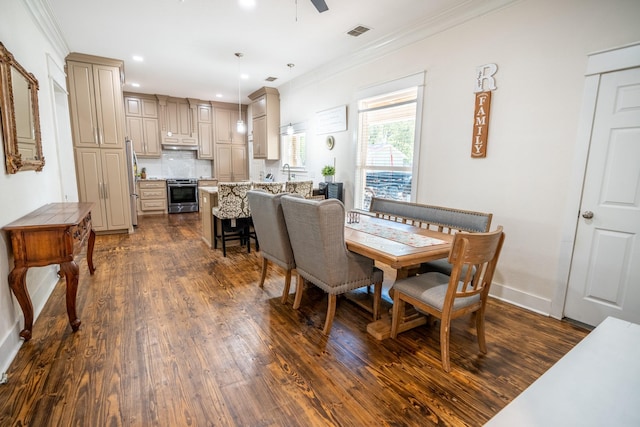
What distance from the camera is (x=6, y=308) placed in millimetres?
1919

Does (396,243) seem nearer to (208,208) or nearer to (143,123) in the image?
(208,208)

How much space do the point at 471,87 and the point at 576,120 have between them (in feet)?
3.07

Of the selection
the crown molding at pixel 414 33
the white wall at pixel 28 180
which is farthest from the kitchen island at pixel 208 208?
the crown molding at pixel 414 33

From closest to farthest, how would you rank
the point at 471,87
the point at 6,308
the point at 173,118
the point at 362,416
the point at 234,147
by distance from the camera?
the point at 362,416, the point at 6,308, the point at 471,87, the point at 173,118, the point at 234,147

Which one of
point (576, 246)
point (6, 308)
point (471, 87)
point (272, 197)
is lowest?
point (6, 308)

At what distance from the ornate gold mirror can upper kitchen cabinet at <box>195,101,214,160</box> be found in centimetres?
494

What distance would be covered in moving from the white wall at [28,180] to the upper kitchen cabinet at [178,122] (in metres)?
3.25

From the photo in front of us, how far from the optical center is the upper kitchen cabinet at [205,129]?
24.9 feet

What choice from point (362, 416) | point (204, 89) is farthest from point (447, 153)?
point (204, 89)

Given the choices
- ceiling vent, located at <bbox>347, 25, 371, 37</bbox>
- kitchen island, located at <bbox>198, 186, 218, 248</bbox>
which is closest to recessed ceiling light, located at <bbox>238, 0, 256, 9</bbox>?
ceiling vent, located at <bbox>347, 25, 371, 37</bbox>

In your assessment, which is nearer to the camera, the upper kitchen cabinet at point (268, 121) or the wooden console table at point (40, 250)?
the wooden console table at point (40, 250)

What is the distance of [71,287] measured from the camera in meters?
2.16

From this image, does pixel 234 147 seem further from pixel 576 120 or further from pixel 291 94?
pixel 576 120

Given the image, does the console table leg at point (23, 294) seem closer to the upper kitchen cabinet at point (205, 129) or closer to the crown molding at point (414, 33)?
the crown molding at point (414, 33)
